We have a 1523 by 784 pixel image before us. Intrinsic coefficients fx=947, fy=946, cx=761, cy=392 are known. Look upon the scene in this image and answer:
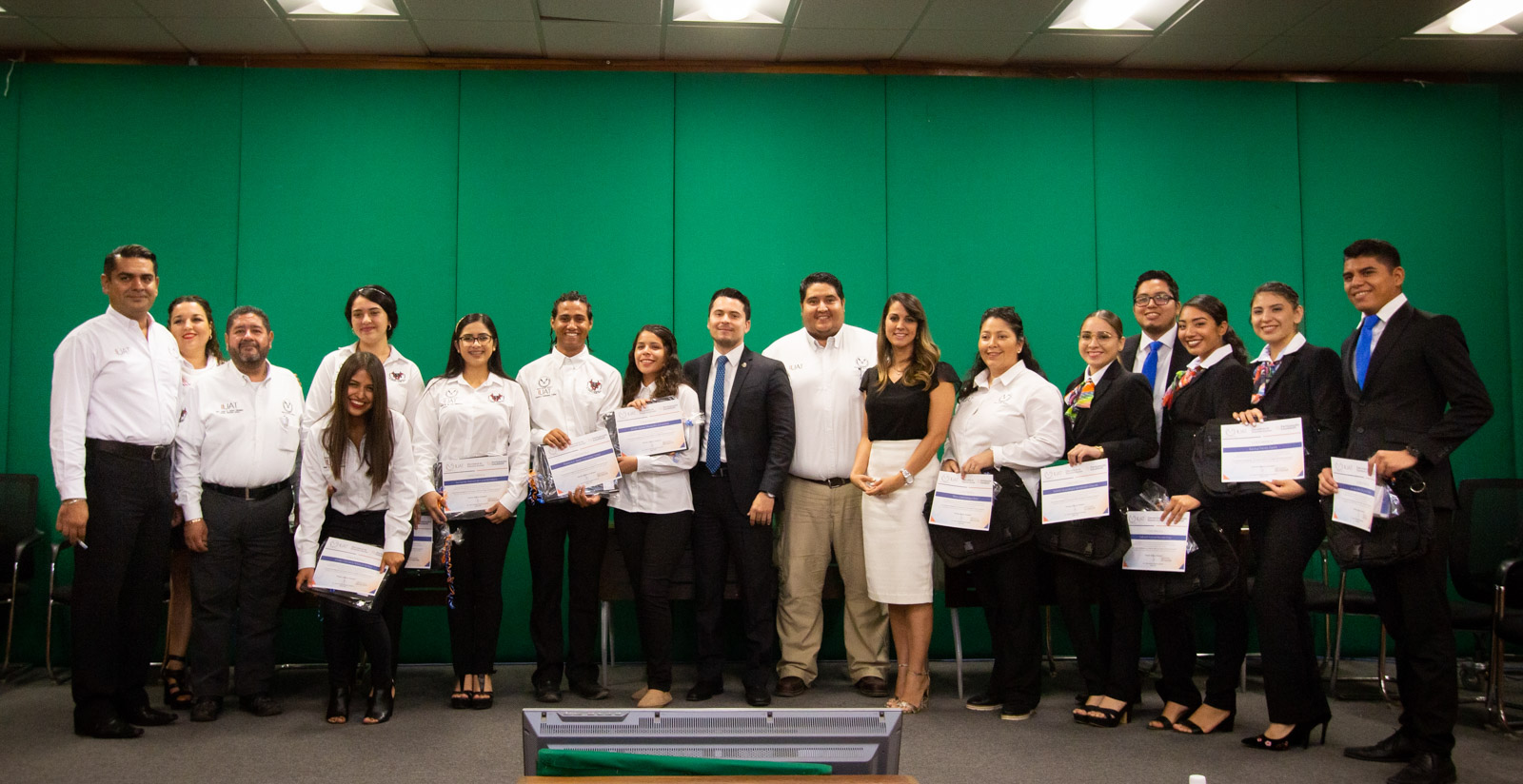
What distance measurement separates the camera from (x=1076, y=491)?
372cm

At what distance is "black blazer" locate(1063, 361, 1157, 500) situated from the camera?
373cm

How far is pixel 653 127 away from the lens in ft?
17.5

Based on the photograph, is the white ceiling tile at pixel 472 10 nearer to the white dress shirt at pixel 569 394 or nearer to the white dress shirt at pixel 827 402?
the white dress shirt at pixel 569 394

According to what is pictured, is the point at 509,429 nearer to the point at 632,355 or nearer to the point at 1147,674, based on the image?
the point at 632,355

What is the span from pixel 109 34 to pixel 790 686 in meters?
4.79

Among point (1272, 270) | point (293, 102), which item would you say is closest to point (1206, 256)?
point (1272, 270)

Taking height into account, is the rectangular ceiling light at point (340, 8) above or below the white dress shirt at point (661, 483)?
above

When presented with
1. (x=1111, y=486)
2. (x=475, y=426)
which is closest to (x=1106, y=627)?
(x=1111, y=486)

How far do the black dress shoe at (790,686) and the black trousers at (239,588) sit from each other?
2171 millimetres

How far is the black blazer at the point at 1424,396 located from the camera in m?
3.10

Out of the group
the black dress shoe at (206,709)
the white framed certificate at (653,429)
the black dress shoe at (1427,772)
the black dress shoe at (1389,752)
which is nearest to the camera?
the black dress shoe at (1427,772)

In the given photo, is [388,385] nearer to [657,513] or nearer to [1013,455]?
[657,513]

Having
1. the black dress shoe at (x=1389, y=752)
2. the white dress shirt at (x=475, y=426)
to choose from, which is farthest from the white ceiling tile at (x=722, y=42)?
the black dress shoe at (x=1389, y=752)

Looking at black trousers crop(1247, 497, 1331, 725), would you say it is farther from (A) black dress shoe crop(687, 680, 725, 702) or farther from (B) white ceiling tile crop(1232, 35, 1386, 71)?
(B) white ceiling tile crop(1232, 35, 1386, 71)
